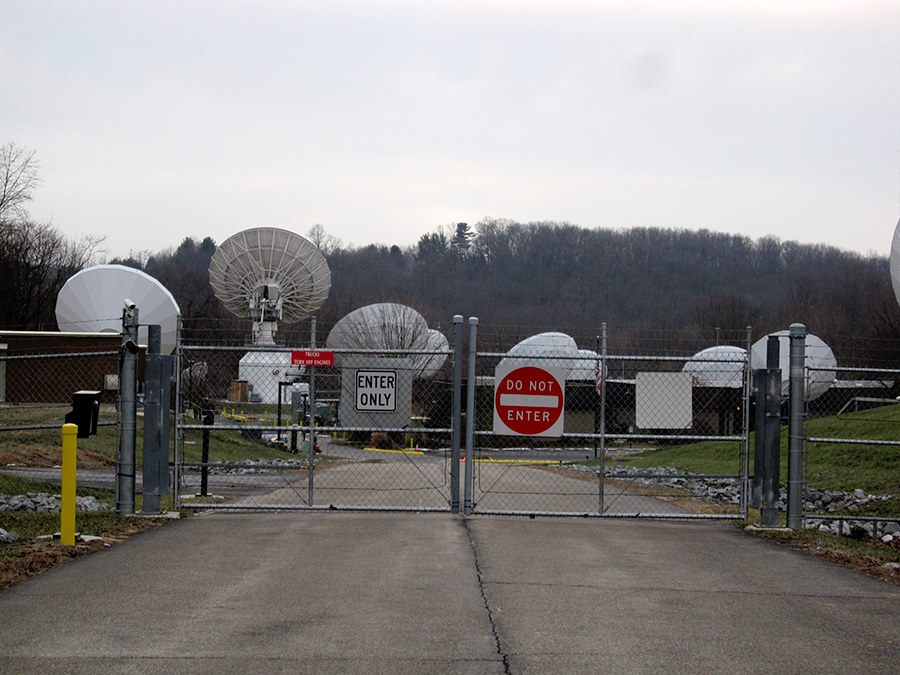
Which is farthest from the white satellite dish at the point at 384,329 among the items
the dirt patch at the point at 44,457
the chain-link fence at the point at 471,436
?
the dirt patch at the point at 44,457

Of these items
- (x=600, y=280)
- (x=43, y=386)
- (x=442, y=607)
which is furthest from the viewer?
(x=600, y=280)

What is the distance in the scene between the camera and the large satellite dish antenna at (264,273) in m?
40.2

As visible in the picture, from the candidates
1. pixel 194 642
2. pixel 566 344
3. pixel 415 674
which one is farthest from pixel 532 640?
pixel 566 344

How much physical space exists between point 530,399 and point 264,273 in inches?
1213

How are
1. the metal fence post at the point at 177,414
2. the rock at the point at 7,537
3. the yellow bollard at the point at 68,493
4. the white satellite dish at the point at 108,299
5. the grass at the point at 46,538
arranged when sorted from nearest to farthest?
the grass at the point at 46,538 → the yellow bollard at the point at 68,493 → the rock at the point at 7,537 → the metal fence post at the point at 177,414 → the white satellite dish at the point at 108,299

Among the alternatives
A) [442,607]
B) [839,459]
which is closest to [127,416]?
[442,607]

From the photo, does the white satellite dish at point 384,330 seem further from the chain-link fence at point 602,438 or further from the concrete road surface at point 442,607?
the concrete road surface at point 442,607

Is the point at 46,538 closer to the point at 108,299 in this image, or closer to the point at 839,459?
the point at 839,459

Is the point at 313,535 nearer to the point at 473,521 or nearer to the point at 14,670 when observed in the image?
the point at 473,521

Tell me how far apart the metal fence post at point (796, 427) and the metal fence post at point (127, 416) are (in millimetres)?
7457

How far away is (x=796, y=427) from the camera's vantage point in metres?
10.9

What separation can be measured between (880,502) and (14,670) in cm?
1439

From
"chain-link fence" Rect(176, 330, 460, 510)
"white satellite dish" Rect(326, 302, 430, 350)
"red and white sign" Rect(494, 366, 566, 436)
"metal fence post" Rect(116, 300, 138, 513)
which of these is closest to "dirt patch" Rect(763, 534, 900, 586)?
"red and white sign" Rect(494, 366, 566, 436)

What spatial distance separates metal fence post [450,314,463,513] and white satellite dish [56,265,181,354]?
28301 mm
